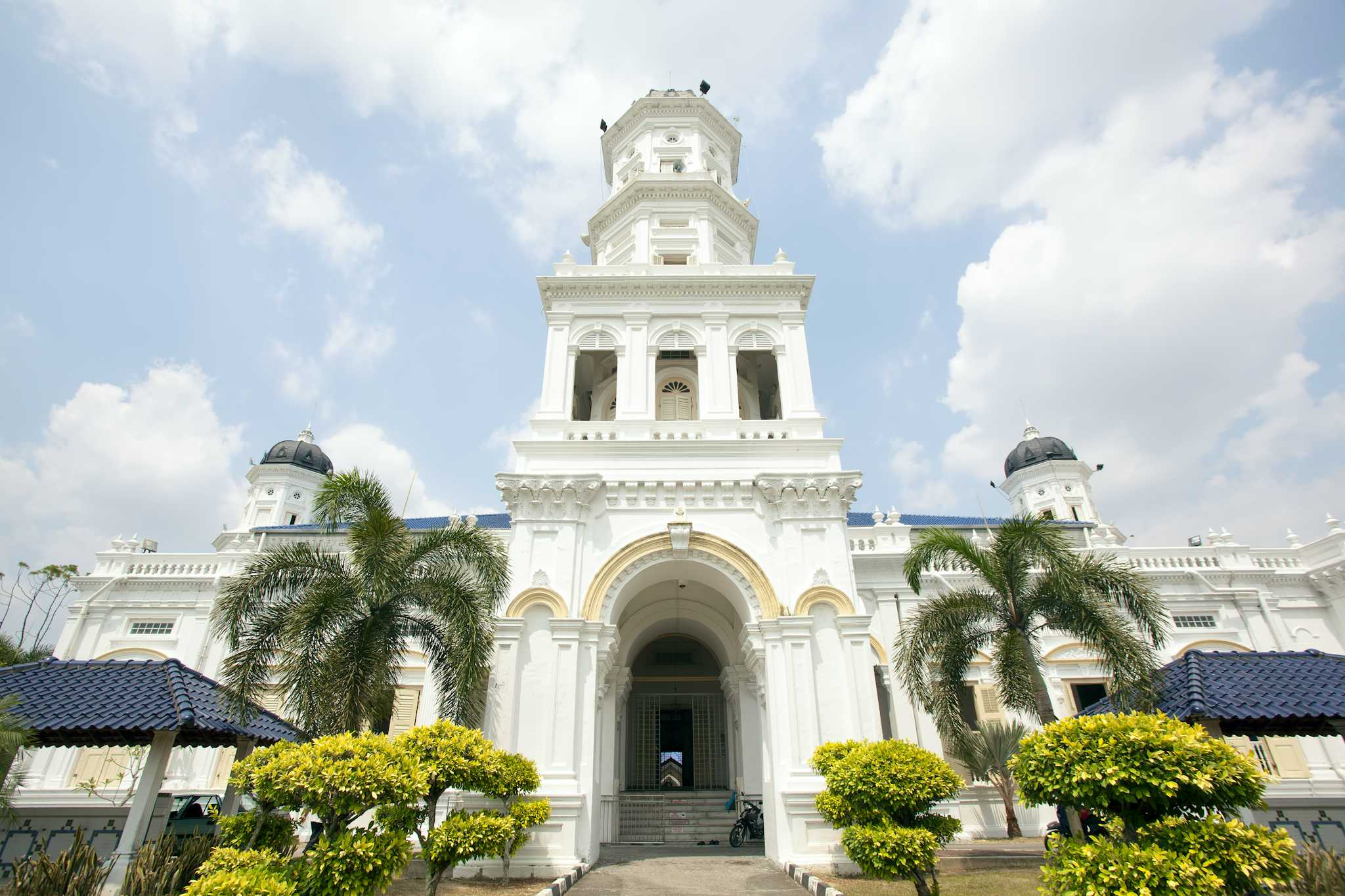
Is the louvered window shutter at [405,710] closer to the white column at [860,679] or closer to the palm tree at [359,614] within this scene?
the palm tree at [359,614]

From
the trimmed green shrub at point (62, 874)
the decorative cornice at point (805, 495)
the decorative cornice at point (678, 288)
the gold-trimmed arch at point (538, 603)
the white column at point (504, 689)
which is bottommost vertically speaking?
the trimmed green shrub at point (62, 874)

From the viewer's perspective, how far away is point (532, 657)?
14570mm

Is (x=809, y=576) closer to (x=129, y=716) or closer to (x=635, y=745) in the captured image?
(x=635, y=745)

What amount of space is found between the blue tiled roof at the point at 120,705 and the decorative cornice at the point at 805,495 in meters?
10.5

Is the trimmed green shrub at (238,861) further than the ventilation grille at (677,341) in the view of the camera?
No

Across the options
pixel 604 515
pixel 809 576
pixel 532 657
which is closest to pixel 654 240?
pixel 604 515

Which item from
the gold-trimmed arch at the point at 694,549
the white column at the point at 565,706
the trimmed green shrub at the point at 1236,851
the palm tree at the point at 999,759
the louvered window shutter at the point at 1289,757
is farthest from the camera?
the louvered window shutter at the point at 1289,757

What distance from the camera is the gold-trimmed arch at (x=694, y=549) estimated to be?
1521 cm

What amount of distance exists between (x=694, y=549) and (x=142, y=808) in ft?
34.6

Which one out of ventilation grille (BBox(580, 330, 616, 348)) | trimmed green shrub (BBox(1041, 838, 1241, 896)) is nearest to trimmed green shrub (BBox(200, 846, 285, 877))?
trimmed green shrub (BBox(1041, 838, 1241, 896))

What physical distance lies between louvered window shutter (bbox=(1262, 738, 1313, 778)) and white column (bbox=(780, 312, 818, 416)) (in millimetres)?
16419

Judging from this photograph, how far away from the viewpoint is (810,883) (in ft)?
36.2

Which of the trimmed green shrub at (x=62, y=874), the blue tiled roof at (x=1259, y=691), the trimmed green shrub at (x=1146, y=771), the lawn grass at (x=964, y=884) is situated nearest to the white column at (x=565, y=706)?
the lawn grass at (x=964, y=884)

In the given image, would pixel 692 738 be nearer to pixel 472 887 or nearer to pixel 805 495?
pixel 805 495
